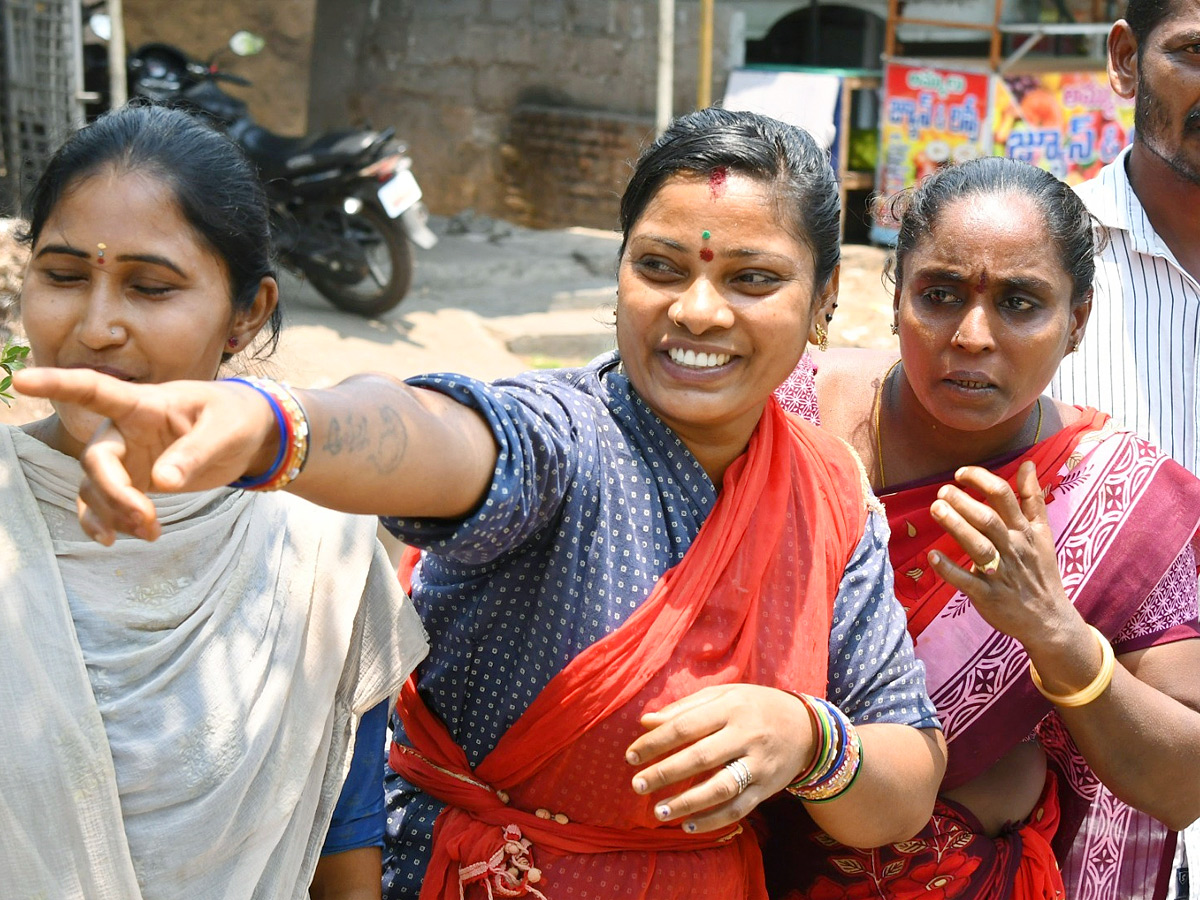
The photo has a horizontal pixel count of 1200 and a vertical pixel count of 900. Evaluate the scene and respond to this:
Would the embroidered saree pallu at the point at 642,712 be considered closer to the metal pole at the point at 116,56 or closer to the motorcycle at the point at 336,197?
the motorcycle at the point at 336,197

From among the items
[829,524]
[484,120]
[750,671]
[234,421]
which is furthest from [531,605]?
[484,120]

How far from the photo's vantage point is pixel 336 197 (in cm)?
736

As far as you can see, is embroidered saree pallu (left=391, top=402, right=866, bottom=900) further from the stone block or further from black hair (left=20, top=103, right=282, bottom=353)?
the stone block

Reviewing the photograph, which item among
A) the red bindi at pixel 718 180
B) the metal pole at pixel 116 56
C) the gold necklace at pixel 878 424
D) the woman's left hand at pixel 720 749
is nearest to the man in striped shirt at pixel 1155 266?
the gold necklace at pixel 878 424

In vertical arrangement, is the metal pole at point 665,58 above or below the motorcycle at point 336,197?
above

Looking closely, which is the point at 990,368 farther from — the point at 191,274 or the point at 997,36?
the point at 997,36

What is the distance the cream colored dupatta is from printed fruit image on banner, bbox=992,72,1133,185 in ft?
29.7

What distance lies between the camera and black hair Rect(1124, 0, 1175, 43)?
2.63 meters

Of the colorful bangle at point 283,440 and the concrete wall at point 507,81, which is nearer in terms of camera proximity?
the colorful bangle at point 283,440

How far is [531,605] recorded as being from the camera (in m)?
1.70

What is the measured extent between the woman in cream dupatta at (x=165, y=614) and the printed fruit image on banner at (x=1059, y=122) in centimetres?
902

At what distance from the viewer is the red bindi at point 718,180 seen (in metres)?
1.73

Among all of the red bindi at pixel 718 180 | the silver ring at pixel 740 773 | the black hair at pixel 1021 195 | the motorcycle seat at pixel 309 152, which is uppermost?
the red bindi at pixel 718 180

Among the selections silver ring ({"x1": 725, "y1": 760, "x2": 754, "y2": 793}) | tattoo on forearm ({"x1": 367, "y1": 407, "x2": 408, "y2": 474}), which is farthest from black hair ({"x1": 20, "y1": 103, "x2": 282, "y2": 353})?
silver ring ({"x1": 725, "y1": 760, "x2": 754, "y2": 793})
